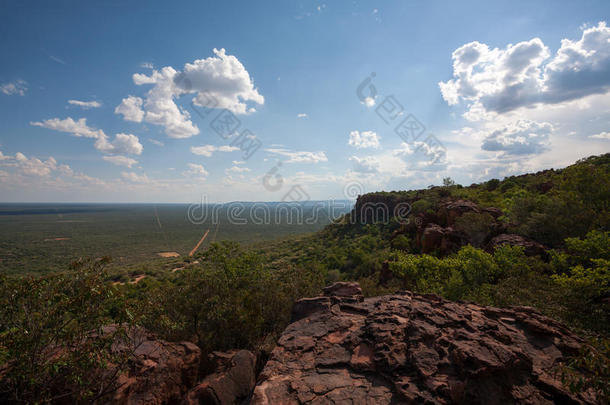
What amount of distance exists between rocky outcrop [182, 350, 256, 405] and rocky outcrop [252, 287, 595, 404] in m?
2.10

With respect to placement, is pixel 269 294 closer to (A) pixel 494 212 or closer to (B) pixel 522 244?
(B) pixel 522 244

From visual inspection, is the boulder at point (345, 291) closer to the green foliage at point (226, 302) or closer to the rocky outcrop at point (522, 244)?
the green foliage at point (226, 302)

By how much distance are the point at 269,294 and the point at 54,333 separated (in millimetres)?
10398

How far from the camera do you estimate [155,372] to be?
29.8 ft

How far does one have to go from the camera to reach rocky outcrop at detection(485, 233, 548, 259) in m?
16.5

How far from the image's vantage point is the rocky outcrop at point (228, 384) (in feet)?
28.3

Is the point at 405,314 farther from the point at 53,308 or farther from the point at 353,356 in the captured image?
the point at 53,308

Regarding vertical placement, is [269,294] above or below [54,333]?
below

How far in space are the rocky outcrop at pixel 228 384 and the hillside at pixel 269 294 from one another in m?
0.69

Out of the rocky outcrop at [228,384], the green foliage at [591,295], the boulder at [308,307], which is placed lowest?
the rocky outcrop at [228,384]

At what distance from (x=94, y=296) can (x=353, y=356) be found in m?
8.31

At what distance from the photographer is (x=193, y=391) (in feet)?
29.0

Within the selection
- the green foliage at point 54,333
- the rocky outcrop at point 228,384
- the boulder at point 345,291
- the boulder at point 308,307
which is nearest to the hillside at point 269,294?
the green foliage at point 54,333

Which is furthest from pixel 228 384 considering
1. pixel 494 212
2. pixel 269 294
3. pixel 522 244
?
pixel 494 212
